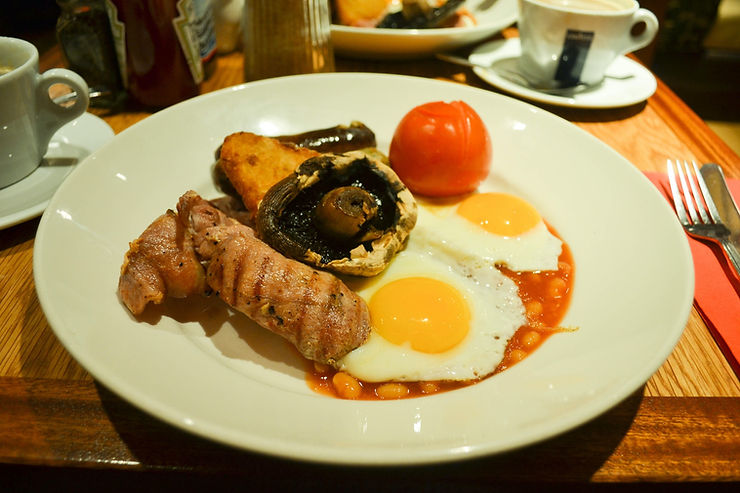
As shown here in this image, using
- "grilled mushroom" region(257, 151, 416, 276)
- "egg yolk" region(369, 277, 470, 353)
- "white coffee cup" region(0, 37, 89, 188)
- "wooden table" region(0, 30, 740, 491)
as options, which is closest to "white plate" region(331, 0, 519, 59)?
"grilled mushroom" region(257, 151, 416, 276)

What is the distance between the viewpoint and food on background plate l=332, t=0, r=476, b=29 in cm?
291

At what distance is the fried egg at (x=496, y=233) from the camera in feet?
5.66

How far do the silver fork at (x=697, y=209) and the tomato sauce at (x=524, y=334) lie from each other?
0.47 metres

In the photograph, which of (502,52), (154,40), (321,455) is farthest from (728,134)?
(321,455)

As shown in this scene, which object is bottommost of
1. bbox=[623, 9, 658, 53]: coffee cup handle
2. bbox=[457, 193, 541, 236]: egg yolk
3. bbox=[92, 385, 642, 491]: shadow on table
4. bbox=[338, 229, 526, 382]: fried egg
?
bbox=[338, 229, 526, 382]: fried egg

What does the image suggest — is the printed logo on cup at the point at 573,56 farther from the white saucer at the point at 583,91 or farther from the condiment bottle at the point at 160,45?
the condiment bottle at the point at 160,45

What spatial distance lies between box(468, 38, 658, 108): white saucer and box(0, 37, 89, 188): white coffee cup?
193 cm

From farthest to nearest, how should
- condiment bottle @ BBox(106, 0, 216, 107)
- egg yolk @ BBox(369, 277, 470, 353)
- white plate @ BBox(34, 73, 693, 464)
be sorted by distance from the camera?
condiment bottle @ BBox(106, 0, 216, 107) < egg yolk @ BBox(369, 277, 470, 353) < white plate @ BBox(34, 73, 693, 464)

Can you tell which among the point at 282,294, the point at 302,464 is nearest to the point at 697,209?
the point at 282,294

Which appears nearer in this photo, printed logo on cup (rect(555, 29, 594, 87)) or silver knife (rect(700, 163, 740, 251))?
silver knife (rect(700, 163, 740, 251))

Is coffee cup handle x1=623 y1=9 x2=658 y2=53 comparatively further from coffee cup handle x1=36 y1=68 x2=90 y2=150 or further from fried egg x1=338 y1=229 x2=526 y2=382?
coffee cup handle x1=36 y1=68 x2=90 y2=150

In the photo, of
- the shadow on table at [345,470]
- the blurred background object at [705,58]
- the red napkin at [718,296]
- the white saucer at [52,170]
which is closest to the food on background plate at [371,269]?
the shadow on table at [345,470]

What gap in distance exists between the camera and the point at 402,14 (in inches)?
117

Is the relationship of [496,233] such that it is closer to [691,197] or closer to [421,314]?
[421,314]
